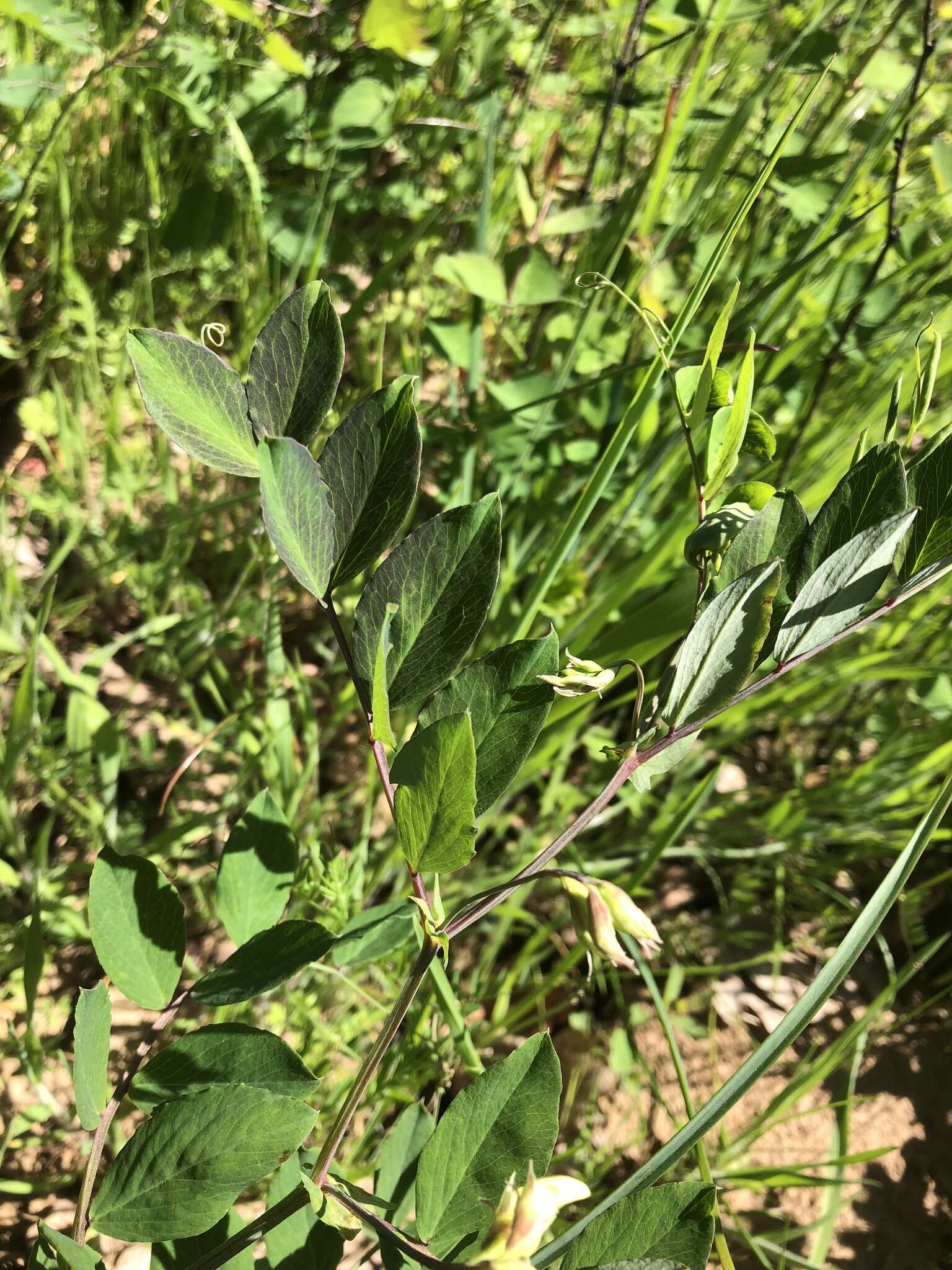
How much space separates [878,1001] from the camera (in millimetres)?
946

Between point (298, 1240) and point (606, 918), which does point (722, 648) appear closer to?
point (606, 918)

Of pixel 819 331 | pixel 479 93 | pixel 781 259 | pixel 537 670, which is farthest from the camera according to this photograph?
pixel 479 93

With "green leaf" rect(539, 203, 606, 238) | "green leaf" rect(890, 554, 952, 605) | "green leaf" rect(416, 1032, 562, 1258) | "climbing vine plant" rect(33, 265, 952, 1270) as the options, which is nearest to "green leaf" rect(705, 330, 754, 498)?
"climbing vine plant" rect(33, 265, 952, 1270)

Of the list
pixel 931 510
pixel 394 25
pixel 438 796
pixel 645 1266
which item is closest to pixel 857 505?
pixel 931 510

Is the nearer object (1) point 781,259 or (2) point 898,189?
(2) point 898,189

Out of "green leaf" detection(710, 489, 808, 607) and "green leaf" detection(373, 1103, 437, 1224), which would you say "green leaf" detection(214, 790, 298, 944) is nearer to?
"green leaf" detection(373, 1103, 437, 1224)

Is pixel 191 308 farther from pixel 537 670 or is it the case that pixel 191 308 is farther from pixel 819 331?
pixel 537 670

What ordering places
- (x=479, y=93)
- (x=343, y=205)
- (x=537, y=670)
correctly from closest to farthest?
1. (x=537, y=670)
2. (x=479, y=93)
3. (x=343, y=205)

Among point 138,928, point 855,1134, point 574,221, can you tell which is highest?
point 574,221

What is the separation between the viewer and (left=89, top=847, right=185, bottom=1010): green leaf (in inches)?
22.8

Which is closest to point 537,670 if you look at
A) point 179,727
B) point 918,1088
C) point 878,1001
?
point 878,1001

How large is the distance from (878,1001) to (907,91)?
89cm

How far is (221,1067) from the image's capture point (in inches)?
21.1

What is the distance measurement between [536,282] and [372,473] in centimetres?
75
